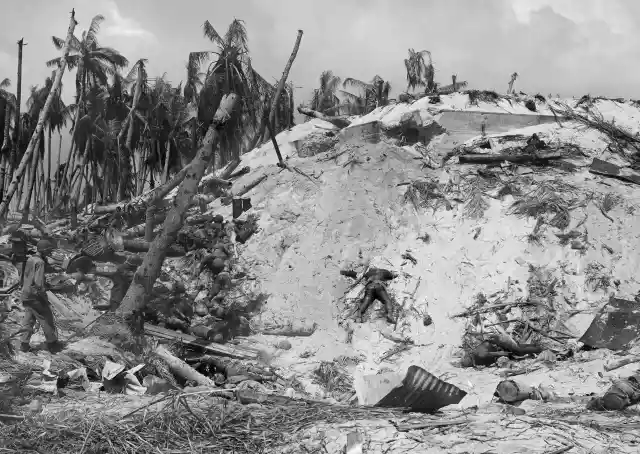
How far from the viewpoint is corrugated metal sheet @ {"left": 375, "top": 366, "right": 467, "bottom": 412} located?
16.3ft

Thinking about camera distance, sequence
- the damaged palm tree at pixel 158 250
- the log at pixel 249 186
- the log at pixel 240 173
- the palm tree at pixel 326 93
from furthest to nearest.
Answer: the palm tree at pixel 326 93 → the log at pixel 240 173 → the log at pixel 249 186 → the damaged palm tree at pixel 158 250

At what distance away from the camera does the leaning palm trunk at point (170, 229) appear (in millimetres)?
9812

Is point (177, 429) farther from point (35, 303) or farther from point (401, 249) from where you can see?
point (401, 249)

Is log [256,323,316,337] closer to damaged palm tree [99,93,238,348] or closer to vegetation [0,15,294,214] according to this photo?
damaged palm tree [99,93,238,348]

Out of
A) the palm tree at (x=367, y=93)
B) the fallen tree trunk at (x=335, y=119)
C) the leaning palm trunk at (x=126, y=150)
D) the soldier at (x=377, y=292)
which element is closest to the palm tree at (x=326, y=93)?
the palm tree at (x=367, y=93)

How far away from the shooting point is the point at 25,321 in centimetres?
838

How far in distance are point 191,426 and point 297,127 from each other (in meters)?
15.2

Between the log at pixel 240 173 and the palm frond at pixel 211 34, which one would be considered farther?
the palm frond at pixel 211 34

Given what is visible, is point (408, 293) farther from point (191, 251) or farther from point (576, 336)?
point (191, 251)

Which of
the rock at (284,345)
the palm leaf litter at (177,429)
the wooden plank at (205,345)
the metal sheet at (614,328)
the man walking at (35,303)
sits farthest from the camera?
the rock at (284,345)

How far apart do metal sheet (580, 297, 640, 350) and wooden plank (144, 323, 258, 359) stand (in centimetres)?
503

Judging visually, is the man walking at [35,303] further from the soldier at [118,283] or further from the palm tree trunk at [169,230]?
the soldier at [118,283]

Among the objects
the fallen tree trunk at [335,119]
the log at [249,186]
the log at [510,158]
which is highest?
the fallen tree trunk at [335,119]

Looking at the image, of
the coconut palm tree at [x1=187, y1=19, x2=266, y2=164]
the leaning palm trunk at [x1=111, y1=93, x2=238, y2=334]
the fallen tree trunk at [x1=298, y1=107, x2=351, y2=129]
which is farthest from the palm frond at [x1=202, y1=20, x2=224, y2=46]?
the leaning palm trunk at [x1=111, y1=93, x2=238, y2=334]
